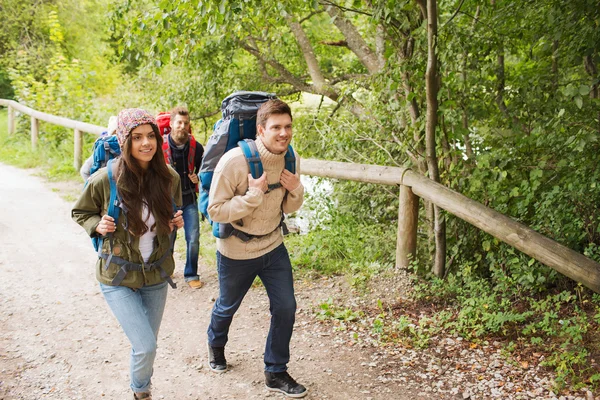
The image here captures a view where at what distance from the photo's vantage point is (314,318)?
5066 millimetres

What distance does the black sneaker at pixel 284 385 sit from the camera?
380cm

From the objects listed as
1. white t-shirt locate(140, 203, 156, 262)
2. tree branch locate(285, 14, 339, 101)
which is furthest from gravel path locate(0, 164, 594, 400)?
tree branch locate(285, 14, 339, 101)

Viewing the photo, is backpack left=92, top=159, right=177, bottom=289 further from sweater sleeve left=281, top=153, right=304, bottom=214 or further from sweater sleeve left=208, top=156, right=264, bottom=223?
sweater sleeve left=281, top=153, right=304, bottom=214

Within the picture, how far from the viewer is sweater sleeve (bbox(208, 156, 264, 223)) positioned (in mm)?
3377

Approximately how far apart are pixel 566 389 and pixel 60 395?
3306mm

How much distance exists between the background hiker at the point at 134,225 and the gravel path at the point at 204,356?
0.91m

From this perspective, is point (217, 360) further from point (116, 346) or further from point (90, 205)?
point (90, 205)

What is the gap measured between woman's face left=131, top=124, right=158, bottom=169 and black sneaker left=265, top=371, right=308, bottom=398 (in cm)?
167

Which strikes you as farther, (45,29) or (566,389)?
(45,29)

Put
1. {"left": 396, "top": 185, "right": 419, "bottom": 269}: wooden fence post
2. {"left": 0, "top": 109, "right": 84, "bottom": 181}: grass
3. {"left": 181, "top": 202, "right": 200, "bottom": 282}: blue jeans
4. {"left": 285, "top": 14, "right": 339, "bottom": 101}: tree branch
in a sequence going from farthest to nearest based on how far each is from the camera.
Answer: {"left": 0, "top": 109, "right": 84, "bottom": 181}: grass
{"left": 285, "top": 14, "right": 339, "bottom": 101}: tree branch
{"left": 181, "top": 202, "right": 200, "bottom": 282}: blue jeans
{"left": 396, "top": 185, "right": 419, "bottom": 269}: wooden fence post

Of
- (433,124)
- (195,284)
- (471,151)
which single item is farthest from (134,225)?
(471,151)

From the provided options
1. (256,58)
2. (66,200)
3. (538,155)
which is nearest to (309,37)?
(256,58)

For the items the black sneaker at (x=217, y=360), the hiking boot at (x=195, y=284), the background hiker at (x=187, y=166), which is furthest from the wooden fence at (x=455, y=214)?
the black sneaker at (x=217, y=360)

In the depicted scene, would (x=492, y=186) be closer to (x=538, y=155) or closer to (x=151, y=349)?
(x=538, y=155)
